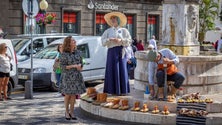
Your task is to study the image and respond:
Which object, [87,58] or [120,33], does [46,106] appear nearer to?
[120,33]

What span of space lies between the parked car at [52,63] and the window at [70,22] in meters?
15.1

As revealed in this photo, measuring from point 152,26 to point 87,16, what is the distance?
7.84m

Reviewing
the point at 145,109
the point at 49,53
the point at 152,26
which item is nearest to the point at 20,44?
the point at 49,53

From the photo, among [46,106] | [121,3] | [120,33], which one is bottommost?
[46,106]

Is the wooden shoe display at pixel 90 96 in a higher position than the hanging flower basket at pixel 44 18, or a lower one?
lower

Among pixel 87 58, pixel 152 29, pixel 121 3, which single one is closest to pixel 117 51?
pixel 87 58

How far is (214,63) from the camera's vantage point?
11219mm

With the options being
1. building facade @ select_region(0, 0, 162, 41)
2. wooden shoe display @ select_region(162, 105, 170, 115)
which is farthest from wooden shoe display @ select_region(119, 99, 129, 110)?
building facade @ select_region(0, 0, 162, 41)

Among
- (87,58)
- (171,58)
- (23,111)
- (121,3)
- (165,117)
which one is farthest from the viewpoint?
(121,3)

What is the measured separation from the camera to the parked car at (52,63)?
14.9m

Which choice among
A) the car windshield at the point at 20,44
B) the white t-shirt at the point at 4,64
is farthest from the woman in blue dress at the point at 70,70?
the car windshield at the point at 20,44

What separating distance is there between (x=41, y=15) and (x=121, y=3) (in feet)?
31.2

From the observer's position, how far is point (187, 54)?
12.3 metres

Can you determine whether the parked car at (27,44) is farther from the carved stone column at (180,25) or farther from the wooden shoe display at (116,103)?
the wooden shoe display at (116,103)
